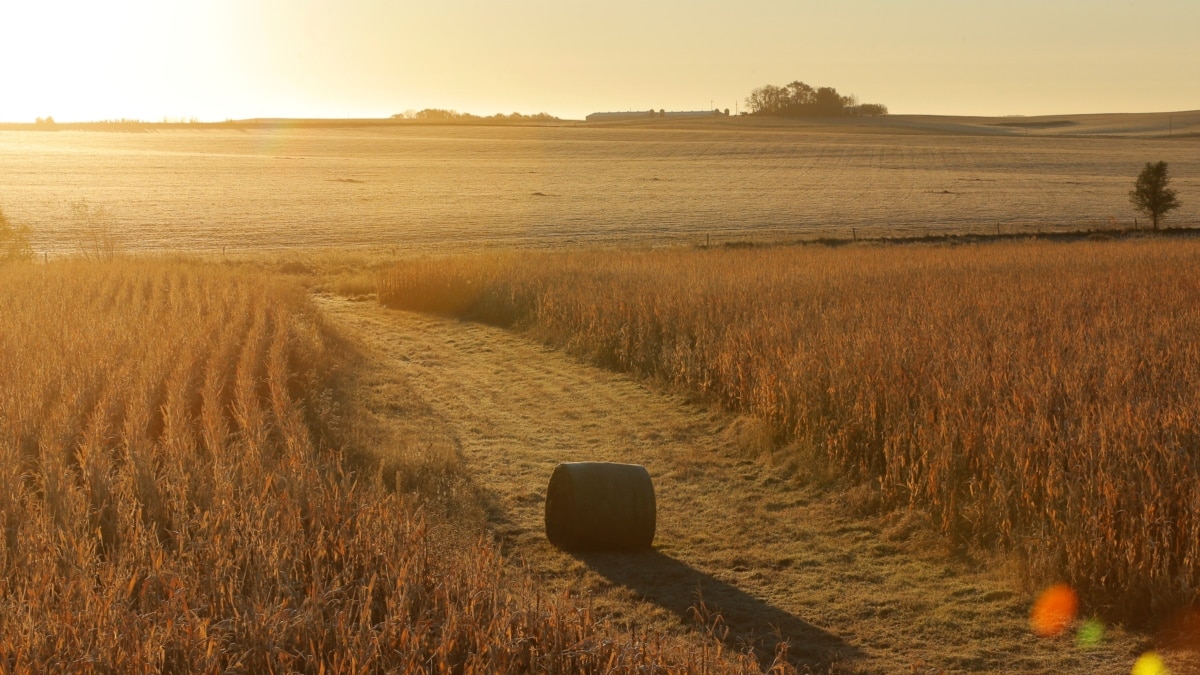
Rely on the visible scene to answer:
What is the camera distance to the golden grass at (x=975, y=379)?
6.93 meters

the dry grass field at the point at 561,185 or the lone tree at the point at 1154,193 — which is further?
the dry grass field at the point at 561,185

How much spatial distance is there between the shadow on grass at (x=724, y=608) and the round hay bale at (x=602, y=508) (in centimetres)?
13

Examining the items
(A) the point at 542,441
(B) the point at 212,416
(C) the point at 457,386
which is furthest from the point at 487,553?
(C) the point at 457,386

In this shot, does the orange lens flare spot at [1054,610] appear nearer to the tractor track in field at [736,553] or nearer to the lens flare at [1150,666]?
the tractor track in field at [736,553]

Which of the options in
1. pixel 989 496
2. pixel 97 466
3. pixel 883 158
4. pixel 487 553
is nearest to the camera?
pixel 487 553

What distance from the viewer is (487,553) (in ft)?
19.9

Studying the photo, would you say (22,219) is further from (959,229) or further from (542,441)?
(542,441)

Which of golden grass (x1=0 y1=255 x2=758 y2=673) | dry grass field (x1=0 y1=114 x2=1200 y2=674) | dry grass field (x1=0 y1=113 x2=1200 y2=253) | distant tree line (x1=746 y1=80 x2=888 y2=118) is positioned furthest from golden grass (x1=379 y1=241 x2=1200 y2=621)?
distant tree line (x1=746 y1=80 x2=888 y2=118)

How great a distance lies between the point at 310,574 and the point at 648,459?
18.5 feet

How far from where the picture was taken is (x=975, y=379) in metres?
9.73

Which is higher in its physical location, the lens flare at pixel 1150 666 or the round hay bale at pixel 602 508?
the round hay bale at pixel 602 508

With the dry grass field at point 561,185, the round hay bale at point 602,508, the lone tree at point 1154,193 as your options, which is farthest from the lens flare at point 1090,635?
the lone tree at point 1154,193

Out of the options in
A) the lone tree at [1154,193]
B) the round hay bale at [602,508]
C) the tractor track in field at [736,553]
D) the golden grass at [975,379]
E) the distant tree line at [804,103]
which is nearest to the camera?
the tractor track in field at [736,553]

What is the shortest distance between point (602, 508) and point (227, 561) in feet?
10.7
